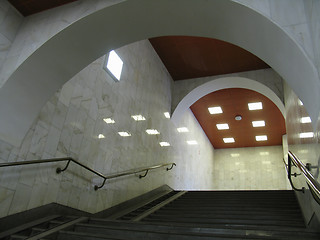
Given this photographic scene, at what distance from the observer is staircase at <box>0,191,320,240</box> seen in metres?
3.73

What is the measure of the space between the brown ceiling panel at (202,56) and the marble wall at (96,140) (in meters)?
0.43

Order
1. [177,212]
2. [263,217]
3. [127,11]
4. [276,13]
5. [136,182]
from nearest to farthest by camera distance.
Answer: [276,13]
[127,11]
[263,217]
[177,212]
[136,182]

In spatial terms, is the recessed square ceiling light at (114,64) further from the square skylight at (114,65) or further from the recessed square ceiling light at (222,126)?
the recessed square ceiling light at (222,126)

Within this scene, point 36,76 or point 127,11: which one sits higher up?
point 127,11

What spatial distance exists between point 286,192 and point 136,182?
382 cm

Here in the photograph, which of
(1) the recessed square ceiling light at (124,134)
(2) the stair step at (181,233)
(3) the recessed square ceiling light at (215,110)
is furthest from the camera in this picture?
(3) the recessed square ceiling light at (215,110)

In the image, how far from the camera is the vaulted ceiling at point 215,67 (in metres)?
8.78

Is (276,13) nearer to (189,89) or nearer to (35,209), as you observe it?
(35,209)

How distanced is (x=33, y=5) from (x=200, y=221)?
14.9 ft

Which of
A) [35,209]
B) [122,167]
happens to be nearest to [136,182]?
[122,167]

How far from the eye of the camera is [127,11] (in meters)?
3.93

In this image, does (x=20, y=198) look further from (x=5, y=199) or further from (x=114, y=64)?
(x=114, y=64)

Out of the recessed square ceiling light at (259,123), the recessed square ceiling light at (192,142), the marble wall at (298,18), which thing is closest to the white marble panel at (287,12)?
the marble wall at (298,18)

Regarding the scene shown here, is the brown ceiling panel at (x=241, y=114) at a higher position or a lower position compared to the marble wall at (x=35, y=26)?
higher
